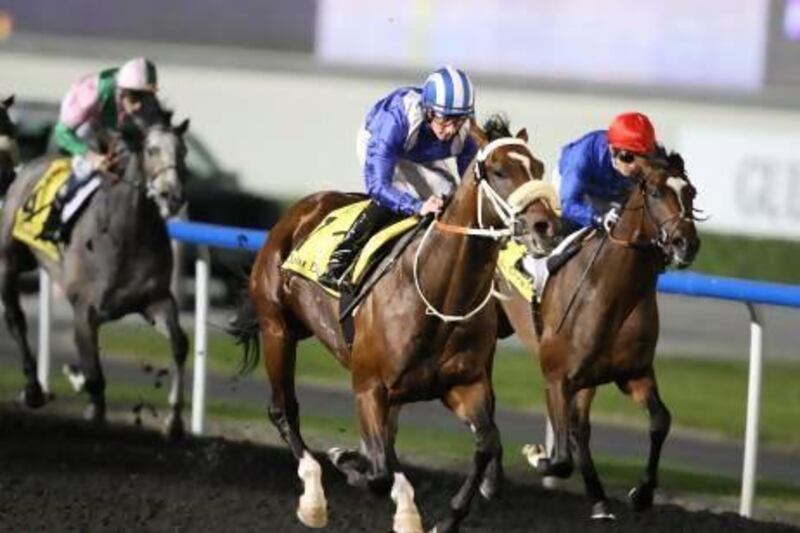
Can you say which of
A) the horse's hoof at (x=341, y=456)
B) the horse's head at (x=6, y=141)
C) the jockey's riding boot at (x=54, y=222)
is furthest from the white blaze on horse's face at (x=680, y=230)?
the jockey's riding boot at (x=54, y=222)

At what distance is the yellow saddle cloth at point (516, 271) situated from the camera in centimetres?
981

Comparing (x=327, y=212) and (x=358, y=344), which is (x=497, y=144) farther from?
(x=327, y=212)

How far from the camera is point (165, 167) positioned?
11.5 metres

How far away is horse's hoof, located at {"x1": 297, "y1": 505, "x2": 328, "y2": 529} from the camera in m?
8.56

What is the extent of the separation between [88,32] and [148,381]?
958 centimetres

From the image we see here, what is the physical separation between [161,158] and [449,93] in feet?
11.6

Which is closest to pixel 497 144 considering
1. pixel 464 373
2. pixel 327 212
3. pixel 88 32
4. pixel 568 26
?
pixel 464 373

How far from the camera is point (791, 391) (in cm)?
1444

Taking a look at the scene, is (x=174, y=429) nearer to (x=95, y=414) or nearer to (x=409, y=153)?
(x=95, y=414)

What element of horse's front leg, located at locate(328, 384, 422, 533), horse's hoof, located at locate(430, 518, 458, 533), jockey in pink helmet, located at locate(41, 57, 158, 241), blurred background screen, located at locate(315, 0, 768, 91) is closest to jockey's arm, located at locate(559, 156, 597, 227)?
horse's front leg, located at locate(328, 384, 422, 533)

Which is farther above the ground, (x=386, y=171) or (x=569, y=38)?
(x=386, y=171)

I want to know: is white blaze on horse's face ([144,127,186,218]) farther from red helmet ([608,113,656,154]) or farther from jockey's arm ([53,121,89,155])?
red helmet ([608,113,656,154])

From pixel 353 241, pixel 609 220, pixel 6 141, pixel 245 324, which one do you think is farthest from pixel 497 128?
pixel 6 141

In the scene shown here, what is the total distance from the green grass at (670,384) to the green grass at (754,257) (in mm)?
1267
